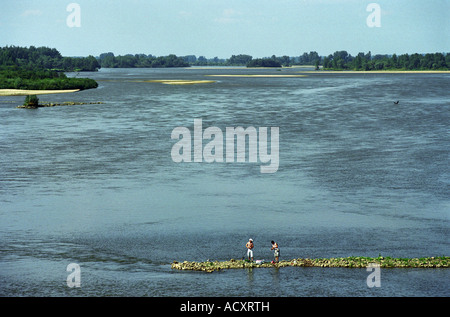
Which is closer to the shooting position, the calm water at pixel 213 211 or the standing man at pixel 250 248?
the calm water at pixel 213 211

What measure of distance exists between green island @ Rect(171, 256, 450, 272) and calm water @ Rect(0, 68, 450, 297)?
68 centimetres

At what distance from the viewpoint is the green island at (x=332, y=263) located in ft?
131

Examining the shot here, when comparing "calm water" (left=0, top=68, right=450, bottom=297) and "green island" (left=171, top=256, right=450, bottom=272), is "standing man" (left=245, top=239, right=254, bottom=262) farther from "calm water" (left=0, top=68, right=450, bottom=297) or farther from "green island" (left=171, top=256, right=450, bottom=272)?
"calm water" (left=0, top=68, right=450, bottom=297)

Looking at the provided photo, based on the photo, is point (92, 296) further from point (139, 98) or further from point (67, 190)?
point (139, 98)

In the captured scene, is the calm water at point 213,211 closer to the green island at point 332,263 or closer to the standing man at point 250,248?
the green island at point 332,263

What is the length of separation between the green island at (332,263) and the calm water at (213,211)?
2.25ft

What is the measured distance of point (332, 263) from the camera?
40.2 m

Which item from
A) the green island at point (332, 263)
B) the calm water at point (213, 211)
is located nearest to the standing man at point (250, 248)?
the green island at point (332, 263)

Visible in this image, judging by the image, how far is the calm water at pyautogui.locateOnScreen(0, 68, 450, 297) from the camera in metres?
37.8

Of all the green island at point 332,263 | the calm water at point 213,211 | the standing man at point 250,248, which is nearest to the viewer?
the calm water at point 213,211

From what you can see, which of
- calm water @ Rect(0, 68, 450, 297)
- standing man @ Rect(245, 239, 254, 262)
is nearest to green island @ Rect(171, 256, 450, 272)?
standing man @ Rect(245, 239, 254, 262)

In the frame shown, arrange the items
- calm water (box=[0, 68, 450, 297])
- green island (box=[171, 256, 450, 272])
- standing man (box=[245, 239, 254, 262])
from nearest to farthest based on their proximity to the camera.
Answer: calm water (box=[0, 68, 450, 297])
green island (box=[171, 256, 450, 272])
standing man (box=[245, 239, 254, 262])

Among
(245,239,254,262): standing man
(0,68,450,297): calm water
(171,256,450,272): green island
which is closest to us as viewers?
(0,68,450,297): calm water

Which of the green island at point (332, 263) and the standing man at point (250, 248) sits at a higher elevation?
the standing man at point (250, 248)
